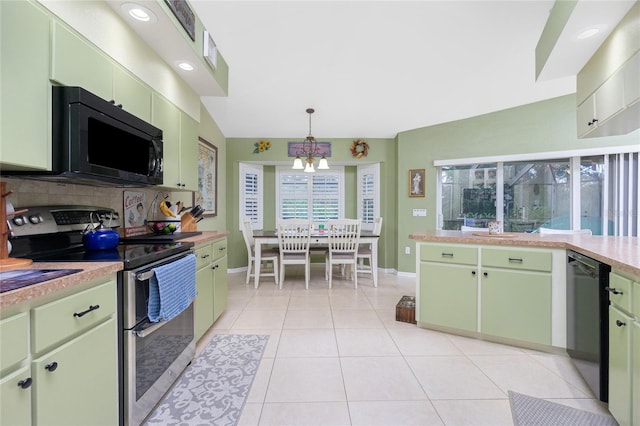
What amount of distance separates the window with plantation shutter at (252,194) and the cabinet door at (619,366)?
4679 mm

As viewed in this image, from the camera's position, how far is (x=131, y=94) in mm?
1810

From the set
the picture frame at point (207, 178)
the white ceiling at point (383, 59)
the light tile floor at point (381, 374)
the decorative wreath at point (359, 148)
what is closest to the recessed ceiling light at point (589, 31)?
the white ceiling at point (383, 59)

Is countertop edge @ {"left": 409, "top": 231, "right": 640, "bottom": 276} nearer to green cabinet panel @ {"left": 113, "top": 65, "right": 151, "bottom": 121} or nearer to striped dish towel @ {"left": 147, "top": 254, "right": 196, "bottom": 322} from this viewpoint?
striped dish towel @ {"left": 147, "top": 254, "right": 196, "bottom": 322}

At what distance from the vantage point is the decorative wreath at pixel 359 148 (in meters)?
5.02

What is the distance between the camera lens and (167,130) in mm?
2252

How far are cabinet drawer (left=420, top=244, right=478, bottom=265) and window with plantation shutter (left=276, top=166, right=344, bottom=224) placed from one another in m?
3.04

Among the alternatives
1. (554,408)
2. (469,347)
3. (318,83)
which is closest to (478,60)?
(318,83)

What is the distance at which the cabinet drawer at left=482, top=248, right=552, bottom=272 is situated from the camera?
7.03 ft

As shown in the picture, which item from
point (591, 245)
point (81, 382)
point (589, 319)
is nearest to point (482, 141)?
point (591, 245)

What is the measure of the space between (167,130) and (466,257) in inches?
107

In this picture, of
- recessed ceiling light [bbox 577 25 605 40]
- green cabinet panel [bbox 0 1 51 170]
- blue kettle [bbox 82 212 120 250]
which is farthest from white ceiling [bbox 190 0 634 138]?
blue kettle [bbox 82 212 120 250]

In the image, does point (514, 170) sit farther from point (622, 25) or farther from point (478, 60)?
point (622, 25)

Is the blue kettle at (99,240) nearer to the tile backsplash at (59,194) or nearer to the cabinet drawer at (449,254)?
the tile backsplash at (59,194)

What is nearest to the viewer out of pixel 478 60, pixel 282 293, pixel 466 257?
pixel 466 257
